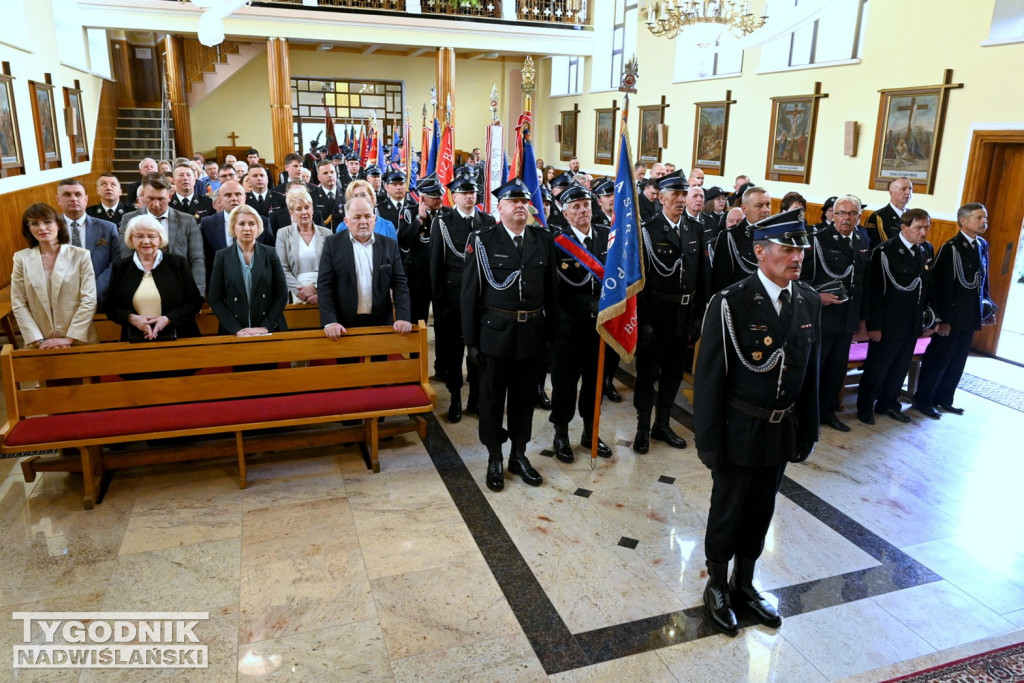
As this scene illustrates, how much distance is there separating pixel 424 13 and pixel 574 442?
39.0 ft

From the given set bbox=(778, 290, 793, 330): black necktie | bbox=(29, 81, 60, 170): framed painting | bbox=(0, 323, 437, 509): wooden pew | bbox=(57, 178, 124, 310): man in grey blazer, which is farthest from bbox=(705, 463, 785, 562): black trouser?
bbox=(29, 81, 60, 170): framed painting

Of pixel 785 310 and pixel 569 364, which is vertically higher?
pixel 785 310

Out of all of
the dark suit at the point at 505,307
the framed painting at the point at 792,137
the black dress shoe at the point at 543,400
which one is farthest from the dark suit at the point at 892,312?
the framed painting at the point at 792,137

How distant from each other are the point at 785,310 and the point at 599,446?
2.17 m

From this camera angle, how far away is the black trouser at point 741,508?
9.07 ft

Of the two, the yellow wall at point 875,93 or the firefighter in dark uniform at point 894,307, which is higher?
the yellow wall at point 875,93

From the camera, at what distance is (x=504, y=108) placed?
20500mm

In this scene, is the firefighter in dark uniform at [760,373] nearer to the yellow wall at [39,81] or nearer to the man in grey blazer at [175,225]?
the man in grey blazer at [175,225]

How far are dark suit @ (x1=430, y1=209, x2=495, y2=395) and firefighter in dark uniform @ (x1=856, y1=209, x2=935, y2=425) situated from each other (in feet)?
8.68

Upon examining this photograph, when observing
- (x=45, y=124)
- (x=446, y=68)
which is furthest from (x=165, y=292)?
(x=446, y=68)

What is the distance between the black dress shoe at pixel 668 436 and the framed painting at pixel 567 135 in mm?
13086

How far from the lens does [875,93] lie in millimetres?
8414

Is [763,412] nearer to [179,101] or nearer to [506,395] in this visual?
[506,395]

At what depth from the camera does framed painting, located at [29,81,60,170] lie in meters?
9.05
